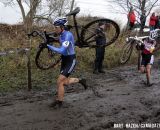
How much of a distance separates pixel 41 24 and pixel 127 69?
5.26 m

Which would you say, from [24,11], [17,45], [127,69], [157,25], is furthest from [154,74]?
[24,11]

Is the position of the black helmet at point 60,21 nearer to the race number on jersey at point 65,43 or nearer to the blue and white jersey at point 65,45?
the blue and white jersey at point 65,45

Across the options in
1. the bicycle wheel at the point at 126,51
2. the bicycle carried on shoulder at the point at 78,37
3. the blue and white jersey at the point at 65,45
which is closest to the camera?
the blue and white jersey at the point at 65,45

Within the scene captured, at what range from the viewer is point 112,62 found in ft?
57.7

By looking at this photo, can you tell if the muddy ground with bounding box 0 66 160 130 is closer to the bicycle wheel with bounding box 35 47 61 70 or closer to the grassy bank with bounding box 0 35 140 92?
the bicycle wheel with bounding box 35 47 61 70

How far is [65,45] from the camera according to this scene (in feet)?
30.6

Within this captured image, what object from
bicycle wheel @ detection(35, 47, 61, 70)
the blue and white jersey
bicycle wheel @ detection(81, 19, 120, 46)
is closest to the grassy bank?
bicycle wheel @ detection(35, 47, 61, 70)

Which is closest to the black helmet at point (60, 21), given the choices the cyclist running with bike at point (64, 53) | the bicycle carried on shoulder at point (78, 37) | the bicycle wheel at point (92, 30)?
the cyclist running with bike at point (64, 53)

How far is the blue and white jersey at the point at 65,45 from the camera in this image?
926 centimetres

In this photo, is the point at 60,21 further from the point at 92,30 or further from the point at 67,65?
the point at 92,30

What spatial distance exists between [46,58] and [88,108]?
253 cm

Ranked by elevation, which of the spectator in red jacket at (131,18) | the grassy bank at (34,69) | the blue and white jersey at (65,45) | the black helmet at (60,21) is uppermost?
the spectator in red jacket at (131,18)

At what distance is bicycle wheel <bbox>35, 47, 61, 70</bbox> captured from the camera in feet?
36.2

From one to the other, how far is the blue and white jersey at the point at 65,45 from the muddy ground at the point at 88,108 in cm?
137
